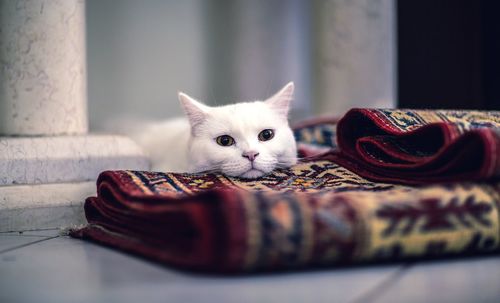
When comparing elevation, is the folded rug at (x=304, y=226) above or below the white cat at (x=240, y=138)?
below

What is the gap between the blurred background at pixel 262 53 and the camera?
201cm

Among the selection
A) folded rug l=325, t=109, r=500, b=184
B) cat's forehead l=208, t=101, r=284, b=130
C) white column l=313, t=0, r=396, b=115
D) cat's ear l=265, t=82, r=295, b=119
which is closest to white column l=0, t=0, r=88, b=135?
cat's forehead l=208, t=101, r=284, b=130

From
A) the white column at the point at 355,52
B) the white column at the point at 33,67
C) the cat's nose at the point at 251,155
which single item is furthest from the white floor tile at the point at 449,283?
the white column at the point at 355,52

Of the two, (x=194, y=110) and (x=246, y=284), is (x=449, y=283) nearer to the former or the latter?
(x=246, y=284)

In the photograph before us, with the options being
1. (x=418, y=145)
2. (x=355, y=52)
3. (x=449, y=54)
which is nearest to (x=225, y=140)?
(x=418, y=145)

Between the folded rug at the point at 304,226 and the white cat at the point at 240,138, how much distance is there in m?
0.28

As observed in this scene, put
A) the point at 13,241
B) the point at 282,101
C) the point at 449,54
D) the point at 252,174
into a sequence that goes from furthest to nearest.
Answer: the point at 449,54 → the point at 282,101 → the point at 252,174 → the point at 13,241

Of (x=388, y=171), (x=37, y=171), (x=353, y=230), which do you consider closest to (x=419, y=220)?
(x=353, y=230)

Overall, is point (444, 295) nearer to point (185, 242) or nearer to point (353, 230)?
point (353, 230)

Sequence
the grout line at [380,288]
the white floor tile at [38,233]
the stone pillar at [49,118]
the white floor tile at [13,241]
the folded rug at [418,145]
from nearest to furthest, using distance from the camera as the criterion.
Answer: the grout line at [380,288] < the folded rug at [418,145] < the white floor tile at [13,241] < the white floor tile at [38,233] < the stone pillar at [49,118]

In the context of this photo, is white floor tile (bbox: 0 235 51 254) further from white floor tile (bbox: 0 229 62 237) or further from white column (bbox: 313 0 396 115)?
white column (bbox: 313 0 396 115)

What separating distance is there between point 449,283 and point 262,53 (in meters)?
1.76

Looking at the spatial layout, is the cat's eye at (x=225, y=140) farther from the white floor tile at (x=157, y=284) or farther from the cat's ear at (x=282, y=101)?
the white floor tile at (x=157, y=284)

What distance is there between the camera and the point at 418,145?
1.02m
